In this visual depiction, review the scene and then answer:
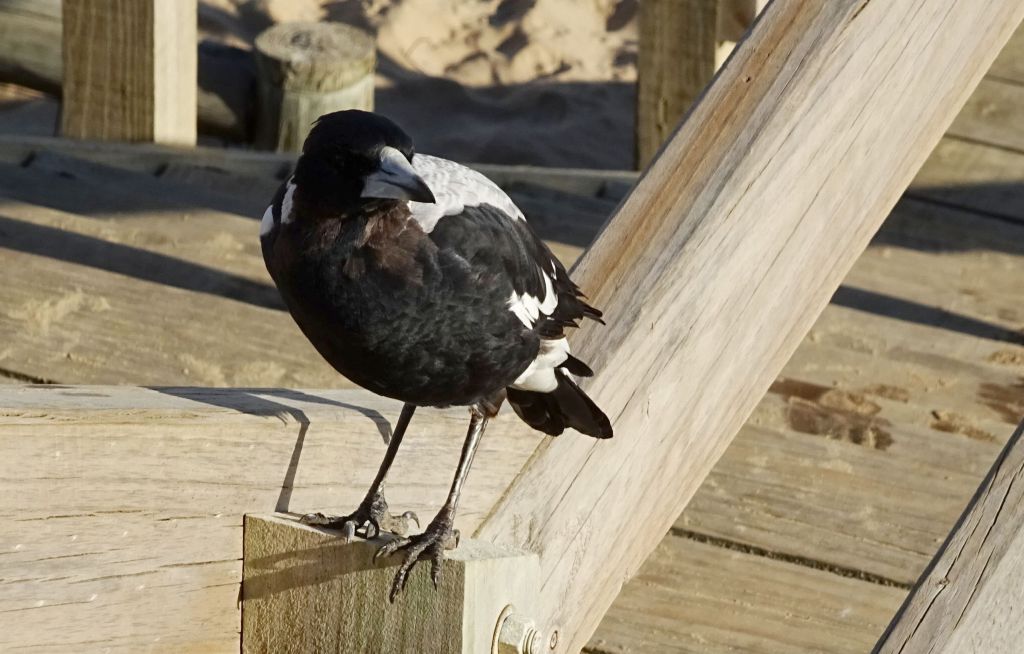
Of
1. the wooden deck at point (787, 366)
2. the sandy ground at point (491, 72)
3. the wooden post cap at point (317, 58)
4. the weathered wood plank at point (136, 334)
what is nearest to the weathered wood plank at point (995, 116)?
the wooden deck at point (787, 366)

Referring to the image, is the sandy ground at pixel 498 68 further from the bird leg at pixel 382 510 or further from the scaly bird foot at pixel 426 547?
the scaly bird foot at pixel 426 547

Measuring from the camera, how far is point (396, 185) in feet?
4.89

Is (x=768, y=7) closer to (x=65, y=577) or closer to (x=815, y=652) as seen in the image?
(x=815, y=652)

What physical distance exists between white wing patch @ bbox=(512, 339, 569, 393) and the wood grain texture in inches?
9.9

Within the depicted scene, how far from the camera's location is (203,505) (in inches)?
53.1

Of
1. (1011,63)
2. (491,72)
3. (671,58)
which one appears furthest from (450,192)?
(491,72)

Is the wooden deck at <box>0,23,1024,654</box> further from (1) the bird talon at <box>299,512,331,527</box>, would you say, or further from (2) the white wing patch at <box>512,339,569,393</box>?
(2) the white wing patch at <box>512,339,569,393</box>

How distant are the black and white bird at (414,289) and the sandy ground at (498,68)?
4.67 m

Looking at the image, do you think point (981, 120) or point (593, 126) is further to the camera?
point (593, 126)

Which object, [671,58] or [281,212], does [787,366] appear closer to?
[671,58]

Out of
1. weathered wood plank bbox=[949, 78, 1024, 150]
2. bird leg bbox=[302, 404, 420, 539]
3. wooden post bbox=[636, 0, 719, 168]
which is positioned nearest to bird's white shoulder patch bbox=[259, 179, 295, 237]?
bird leg bbox=[302, 404, 420, 539]

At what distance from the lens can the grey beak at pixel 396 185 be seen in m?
1.49

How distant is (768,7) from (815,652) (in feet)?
3.03

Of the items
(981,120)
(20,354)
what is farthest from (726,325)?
(981,120)
